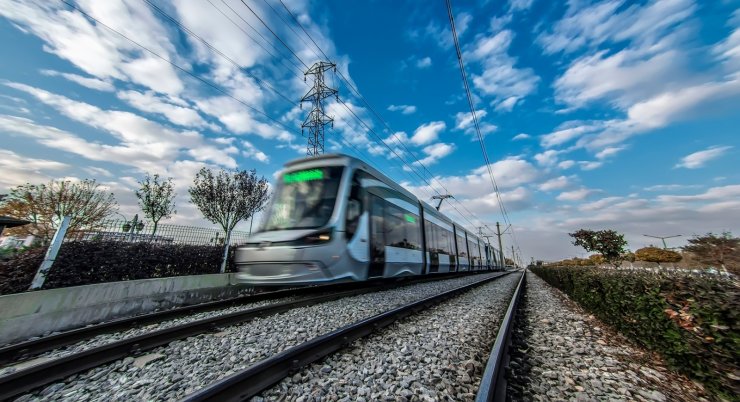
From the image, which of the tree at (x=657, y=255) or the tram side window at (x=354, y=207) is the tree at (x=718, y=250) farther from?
the tree at (x=657, y=255)

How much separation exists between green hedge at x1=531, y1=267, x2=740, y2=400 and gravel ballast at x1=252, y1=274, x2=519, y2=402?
2018mm

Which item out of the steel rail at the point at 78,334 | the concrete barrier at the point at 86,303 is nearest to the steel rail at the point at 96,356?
the steel rail at the point at 78,334

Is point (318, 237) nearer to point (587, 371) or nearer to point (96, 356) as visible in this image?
point (96, 356)

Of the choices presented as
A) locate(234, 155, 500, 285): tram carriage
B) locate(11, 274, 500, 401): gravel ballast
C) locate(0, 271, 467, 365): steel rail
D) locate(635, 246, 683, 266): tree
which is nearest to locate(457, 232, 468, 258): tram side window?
locate(234, 155, 500, 285): tram carriage

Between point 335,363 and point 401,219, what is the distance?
6.43 m

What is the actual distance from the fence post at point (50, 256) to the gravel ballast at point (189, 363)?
463 cm

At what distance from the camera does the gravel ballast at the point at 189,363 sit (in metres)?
2.39

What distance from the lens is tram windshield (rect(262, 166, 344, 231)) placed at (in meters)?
6.25

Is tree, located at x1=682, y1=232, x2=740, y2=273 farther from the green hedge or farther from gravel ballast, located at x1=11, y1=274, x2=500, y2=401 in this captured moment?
gravel ballast, located at x1=11, y1=274, x2=500, y2=401

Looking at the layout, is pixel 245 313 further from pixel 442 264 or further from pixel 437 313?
pixel 442 264

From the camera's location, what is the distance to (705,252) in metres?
10.1

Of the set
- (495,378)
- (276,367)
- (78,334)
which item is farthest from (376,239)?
(78,334)

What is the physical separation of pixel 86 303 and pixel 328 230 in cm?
488

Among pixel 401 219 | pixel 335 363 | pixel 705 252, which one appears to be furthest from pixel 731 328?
pixel 705 252
